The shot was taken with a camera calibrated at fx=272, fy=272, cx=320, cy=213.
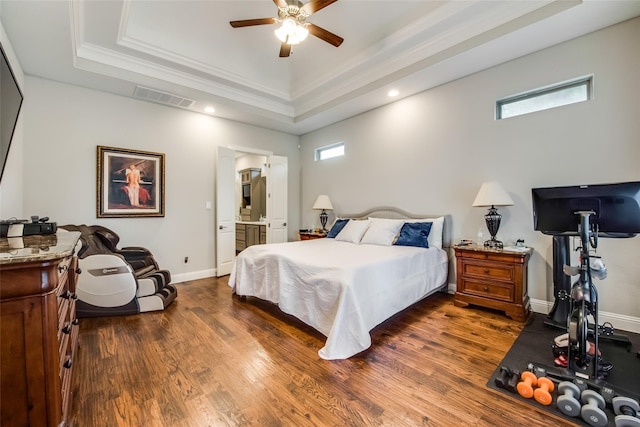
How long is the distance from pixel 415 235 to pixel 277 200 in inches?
114

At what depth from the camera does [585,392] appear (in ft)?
5.22

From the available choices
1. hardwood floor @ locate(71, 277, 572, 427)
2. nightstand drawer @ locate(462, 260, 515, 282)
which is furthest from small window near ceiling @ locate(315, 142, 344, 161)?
hardwood floor @ locate(71, 277, 572, 427)

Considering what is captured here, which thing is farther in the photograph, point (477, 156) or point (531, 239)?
point (477, 156)

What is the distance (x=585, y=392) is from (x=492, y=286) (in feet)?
4.76

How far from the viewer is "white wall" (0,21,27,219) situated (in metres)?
2.48

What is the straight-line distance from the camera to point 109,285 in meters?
2.90

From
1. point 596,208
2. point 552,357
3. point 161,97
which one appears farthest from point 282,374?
point 161,97

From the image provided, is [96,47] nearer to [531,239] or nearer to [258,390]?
[258,390]

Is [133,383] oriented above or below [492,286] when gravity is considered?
below

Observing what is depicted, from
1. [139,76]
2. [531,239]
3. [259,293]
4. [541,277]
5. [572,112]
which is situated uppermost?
[139,76]

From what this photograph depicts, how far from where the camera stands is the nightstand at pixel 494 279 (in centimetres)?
281

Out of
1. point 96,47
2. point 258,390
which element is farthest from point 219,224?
point 258,390

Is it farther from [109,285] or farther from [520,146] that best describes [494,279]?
[109,285]

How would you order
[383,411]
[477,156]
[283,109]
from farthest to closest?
[283,109], [477,156], [383,411]
